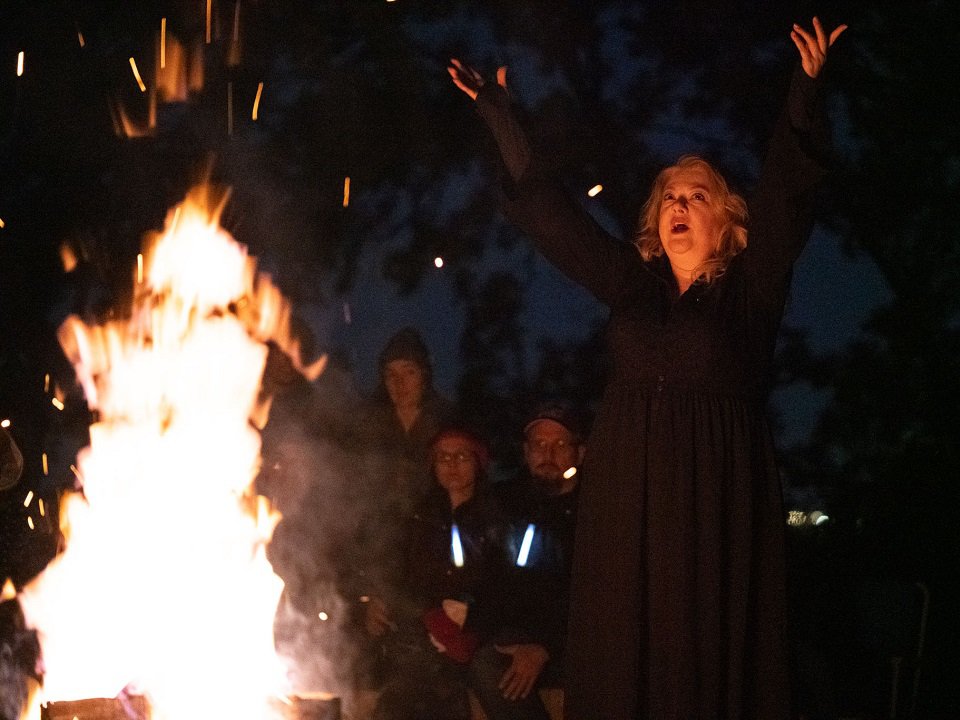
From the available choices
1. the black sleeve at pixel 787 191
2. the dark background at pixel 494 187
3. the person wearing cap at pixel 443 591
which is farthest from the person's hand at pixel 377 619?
the black sleeve at pixel 787 191

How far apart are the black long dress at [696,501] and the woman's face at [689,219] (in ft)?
0.37

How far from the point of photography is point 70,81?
23.5 ft

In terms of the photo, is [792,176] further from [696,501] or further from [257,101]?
[257,101]

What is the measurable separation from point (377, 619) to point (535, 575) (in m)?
0.72

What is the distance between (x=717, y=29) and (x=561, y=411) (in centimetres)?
308

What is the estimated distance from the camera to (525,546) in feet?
16.4

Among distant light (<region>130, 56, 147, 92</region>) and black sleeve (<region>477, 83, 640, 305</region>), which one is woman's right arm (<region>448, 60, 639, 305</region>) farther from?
distant light (<region>130, 56, 147, 92</region>)

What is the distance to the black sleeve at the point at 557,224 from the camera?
338 cm

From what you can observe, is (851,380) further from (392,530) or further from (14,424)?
(14,424)

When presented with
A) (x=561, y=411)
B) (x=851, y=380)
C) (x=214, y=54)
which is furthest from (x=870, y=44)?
(x=214, y=54)

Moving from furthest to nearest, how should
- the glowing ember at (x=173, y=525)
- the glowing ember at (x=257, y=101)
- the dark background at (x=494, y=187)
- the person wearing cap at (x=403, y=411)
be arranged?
the glowing ember at (x=257, y=101)
the dark background at (x=494, y=187)
the person wearing cap at (x=403, y=411)
the glowing ember at (x=173, y=525)

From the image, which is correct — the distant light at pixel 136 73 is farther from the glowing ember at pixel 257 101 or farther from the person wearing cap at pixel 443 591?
the person wearing cap at pixel 443 591

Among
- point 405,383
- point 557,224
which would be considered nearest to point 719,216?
point 557,224

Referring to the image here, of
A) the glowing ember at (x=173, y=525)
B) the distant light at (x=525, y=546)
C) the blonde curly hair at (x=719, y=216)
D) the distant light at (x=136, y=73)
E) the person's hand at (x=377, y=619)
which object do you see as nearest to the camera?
the blonde curly hair at (x=719, y=216)
